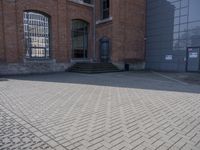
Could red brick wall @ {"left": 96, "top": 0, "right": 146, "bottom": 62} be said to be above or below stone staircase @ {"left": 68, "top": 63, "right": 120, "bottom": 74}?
above

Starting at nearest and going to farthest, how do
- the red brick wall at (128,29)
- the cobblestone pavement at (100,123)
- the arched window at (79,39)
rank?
the cobblestone pavement at (100,123)
the red brick wall at (128,29)
the arched window at (79,39)

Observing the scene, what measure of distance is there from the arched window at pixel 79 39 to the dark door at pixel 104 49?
1855 millimetres

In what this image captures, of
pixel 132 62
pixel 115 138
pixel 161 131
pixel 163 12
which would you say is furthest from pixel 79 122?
pixel 163 12

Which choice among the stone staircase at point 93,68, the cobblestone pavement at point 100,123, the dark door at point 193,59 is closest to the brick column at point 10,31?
the stone staircase at point 93,68

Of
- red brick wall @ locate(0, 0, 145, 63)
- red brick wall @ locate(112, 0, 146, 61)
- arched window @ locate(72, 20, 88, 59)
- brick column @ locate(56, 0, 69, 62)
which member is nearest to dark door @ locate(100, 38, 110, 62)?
red brick wall @ locate(0, 0, 145, 63)

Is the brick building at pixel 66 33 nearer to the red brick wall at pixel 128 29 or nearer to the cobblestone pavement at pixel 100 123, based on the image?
the red brick wall at pixel 128 29

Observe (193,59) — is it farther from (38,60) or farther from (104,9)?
(38,60)

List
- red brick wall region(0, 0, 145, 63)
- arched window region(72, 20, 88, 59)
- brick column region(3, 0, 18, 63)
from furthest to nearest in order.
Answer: arched window region(72, 20, 88, 59)
red brick wall region(0, 0, 145, 63)
brick column region(3, 0, 18, 63)

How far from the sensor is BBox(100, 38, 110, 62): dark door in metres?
19.5

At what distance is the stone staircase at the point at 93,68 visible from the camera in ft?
54.9

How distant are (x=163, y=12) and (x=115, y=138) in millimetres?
18114

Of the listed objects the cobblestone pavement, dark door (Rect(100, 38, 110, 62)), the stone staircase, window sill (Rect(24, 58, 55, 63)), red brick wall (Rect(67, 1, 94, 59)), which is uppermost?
red brick wall (Rect(67, 1, 94, 59))

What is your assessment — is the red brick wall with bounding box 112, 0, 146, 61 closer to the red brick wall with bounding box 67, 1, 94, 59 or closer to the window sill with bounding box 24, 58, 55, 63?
the red brick wall with bounding box 67, 1, 94, 59

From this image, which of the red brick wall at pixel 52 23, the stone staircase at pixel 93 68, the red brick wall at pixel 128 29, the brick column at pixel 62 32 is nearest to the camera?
the red brick wall at pixel 52 23
